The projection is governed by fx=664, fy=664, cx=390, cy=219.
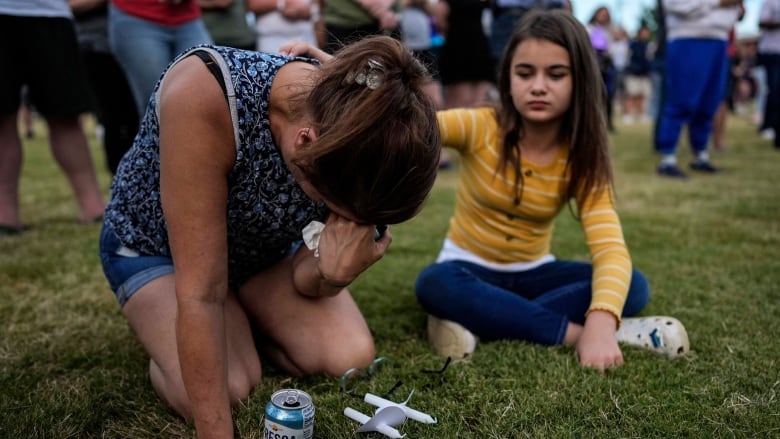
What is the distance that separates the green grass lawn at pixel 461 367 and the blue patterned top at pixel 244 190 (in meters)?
0.38

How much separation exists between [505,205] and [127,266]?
4.02 ft

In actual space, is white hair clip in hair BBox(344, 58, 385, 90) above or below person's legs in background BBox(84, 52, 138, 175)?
above

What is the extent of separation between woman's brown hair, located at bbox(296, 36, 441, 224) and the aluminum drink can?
0.42 m

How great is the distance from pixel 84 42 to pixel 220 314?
10.4ft

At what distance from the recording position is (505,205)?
229 cm

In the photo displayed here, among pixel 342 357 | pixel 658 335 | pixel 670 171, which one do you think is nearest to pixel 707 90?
pixel 670 171

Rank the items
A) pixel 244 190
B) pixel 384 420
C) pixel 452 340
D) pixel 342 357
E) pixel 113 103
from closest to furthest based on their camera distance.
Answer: pixel 384 420, pixel 244 190, pixel 342 357, pixel 452 340, pixel 113 103

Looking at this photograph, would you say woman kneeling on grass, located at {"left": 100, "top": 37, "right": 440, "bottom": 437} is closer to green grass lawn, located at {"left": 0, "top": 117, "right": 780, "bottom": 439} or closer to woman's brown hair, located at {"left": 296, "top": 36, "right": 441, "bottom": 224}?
woman's brown hair, located at {"left": 296, "top": 36, "right": 441, "bottom": 224}

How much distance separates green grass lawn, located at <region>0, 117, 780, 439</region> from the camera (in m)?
1.57

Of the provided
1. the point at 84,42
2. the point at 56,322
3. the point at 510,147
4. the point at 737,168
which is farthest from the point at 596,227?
the point at 737,168

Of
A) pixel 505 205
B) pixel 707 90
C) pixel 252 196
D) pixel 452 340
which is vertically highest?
pixel 252 196

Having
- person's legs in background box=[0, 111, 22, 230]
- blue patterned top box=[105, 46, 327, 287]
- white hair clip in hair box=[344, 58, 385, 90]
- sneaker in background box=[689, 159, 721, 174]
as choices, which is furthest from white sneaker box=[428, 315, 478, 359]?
sneaker in background box=[689, 159, 721, 174]

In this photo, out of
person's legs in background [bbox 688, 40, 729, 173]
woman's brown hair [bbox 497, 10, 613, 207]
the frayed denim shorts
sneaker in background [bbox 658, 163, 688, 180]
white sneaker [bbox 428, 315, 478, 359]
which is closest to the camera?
the frayed denim shorts

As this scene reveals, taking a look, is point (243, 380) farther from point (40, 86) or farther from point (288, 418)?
point (40, 86)
